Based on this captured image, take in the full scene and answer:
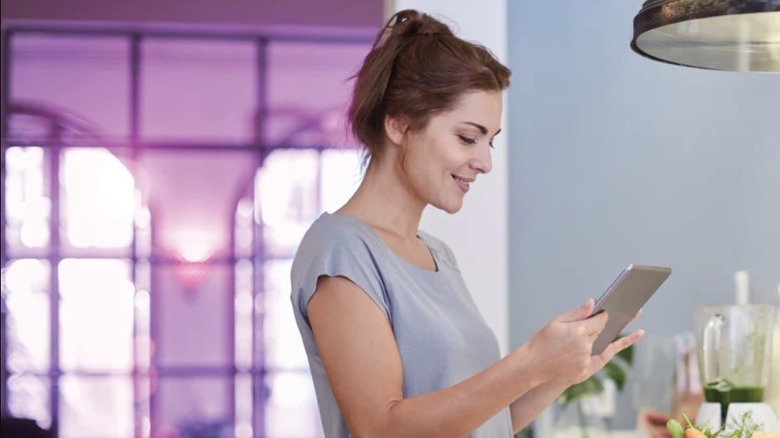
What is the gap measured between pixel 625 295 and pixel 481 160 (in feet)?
0.86

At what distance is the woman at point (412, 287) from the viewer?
1.61 meters

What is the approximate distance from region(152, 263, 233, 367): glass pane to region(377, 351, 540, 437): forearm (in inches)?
176

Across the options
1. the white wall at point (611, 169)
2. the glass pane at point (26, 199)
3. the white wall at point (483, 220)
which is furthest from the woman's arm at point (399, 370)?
the glass pane at point (26, 199)

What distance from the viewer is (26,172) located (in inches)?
235

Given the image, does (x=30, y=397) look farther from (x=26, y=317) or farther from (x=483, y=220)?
(x=483, y=220)

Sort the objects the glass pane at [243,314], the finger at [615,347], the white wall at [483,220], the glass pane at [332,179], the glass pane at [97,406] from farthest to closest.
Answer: the glass pane at [332,179], the glass pane at [243,314], the glass pane at [97,406], the white wall at [483,220], the finger at [615,347]

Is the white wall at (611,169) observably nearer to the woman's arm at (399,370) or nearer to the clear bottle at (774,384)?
the clear bottle at (774,384)

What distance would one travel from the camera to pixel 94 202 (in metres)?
6.03

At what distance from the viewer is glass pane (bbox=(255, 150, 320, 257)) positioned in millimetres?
6125

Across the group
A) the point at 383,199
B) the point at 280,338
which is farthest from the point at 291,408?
the point at 383,199

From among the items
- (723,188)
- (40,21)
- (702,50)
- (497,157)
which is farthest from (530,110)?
(40,21)

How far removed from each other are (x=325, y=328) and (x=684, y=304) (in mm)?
1886

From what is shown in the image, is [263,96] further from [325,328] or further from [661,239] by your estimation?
[325,328]

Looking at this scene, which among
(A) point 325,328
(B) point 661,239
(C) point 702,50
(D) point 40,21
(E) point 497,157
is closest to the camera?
(A) point 325,328
